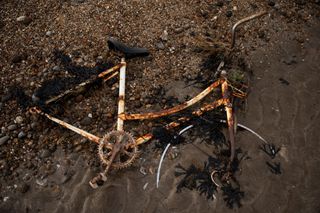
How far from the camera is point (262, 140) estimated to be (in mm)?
4117

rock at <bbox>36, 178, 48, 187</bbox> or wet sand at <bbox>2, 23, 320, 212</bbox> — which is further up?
wet sand at <bbox>2, 23, 320, 212</bbox>

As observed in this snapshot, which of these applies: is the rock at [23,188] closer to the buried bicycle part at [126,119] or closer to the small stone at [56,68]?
the buried bicycle part at [126,119]

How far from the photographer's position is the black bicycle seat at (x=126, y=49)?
462 centimetres

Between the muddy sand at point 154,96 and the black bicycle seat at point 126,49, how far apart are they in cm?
13

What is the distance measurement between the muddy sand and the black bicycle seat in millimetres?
126

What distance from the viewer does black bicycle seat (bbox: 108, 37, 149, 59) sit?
4.62 metres

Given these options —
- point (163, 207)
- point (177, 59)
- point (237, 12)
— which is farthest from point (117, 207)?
point (237, 12)

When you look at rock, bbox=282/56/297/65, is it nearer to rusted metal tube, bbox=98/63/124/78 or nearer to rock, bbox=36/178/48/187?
rusted metal tube, bbox=98/63/124/78

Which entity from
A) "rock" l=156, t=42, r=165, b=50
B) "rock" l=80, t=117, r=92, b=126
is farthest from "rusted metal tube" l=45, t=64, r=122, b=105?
"rock" l=156, t=42, r=165, b=50

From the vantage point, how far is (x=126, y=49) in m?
4.65

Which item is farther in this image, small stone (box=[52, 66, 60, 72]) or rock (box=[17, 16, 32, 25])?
rock (box=[17, 16, 32, 25])

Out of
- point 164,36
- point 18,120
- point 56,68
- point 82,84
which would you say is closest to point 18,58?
point 56,68

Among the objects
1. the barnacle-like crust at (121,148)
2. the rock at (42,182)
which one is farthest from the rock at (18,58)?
the barnacle-like crust at (121,148)

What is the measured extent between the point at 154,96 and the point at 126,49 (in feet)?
2.81
